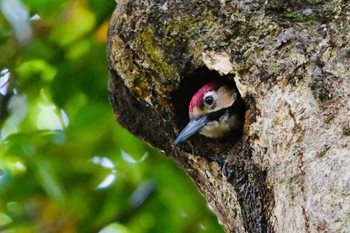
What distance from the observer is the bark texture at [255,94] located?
2510mm

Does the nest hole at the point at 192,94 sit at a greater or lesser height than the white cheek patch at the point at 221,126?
greater

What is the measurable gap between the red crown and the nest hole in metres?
0.03

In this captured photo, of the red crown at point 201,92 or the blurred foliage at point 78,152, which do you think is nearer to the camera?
the red crown at point 201,92

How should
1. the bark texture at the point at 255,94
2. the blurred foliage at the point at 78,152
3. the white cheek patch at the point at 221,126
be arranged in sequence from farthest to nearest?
the blurred foliage at the point at 78,152, the white cheek patch at the point at 221,126, the bark texture at the point at 255,94

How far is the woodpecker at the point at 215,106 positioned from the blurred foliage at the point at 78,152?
0.66 meters

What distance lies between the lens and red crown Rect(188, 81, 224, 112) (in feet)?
11.4

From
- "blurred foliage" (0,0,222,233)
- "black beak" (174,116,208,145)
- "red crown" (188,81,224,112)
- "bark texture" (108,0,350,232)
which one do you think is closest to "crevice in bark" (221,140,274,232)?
"bark texture" (108,0,350,232)

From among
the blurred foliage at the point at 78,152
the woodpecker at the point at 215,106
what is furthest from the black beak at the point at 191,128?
the blurred foliage at the point at 78,152

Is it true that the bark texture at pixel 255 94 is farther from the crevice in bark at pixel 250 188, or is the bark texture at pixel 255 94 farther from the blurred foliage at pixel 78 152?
the blurred foliage at pixel 78 152

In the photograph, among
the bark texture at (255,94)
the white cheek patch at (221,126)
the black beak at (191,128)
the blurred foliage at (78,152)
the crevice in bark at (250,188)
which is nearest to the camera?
the bark texture at (255,94)

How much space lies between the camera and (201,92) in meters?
3.48

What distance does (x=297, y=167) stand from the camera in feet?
8.39

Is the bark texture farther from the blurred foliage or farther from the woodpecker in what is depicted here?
the blurred foliage

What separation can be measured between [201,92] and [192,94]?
0.25 feet
